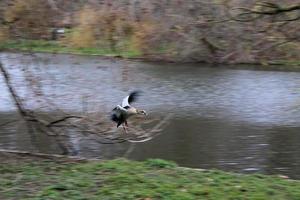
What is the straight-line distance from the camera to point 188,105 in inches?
736

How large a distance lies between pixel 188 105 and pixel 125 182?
1126 centimetres

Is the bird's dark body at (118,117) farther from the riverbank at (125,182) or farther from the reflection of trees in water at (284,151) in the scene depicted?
the reflection of trees in water at (284,151)

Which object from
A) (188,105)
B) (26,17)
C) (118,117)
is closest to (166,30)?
(188,105)

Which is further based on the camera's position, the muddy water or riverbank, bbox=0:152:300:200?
the muddy water

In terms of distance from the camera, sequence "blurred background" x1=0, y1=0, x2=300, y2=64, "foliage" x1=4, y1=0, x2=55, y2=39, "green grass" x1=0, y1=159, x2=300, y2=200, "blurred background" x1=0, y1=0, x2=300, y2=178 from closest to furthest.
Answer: "green grass" x1=0, y1=159, x2=300, y2=200 < "foliage" x1=4, y1=0, x2=55, y2=39 < "blurred background" x1=0, y1=0, x2=300, y2=178 < "blurred background" x1=0, y1=0, x2=300, y2=64

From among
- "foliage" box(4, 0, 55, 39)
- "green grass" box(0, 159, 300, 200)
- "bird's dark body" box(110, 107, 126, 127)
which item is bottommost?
"green grass" box(0, 159, 300, 200)

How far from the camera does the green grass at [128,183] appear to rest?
23.1 feet

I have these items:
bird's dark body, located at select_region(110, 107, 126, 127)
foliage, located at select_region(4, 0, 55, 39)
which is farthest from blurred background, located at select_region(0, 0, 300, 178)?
bird's dark body, located at select_region(110, 107, 126, 127)

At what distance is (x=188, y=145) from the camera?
1237 cm

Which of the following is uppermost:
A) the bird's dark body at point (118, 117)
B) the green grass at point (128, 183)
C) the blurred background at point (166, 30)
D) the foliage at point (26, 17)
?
the blurred background at point (166, 30)

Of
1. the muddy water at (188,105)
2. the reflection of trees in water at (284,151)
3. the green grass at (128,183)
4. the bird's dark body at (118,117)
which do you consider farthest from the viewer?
the muddy water at (188,105)

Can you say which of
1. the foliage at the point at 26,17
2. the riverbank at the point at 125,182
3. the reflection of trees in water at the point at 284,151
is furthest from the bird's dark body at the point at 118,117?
the reflection of trees in water at the point at 284,151

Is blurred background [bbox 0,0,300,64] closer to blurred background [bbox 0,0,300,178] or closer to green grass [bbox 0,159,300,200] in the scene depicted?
blurred background [bbox 0,0,300,178]

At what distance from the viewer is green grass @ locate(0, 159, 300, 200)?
7031 mm
